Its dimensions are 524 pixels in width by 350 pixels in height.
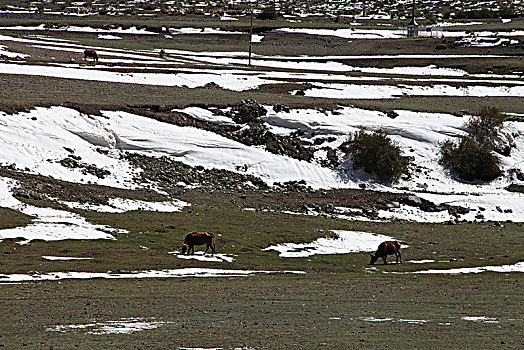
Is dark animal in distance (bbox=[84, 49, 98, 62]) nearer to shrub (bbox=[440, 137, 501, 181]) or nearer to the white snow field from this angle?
the white snow field

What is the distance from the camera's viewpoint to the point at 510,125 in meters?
49.8

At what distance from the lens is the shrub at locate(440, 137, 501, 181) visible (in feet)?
148

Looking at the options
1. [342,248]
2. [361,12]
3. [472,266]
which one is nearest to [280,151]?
[342,248]

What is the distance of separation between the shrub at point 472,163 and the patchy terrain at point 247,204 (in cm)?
70

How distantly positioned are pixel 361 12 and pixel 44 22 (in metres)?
70.0

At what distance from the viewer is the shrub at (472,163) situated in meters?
45.1

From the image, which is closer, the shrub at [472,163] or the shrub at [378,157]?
the shrub at [378,157]

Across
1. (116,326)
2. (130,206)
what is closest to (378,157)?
(130,206)

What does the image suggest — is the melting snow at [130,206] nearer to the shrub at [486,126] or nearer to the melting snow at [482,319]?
the melting snow at [482,319]

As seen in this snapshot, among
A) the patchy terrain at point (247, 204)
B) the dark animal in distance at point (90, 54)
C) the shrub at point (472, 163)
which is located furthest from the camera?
the dark animal in distance at point (90, 54)

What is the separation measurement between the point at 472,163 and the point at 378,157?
686 centimetres

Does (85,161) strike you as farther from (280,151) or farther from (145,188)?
(280,151)

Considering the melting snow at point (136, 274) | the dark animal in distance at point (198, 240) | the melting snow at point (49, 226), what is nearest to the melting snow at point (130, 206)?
the melting snow at point (49, 226)

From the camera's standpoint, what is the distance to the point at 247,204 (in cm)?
3609
